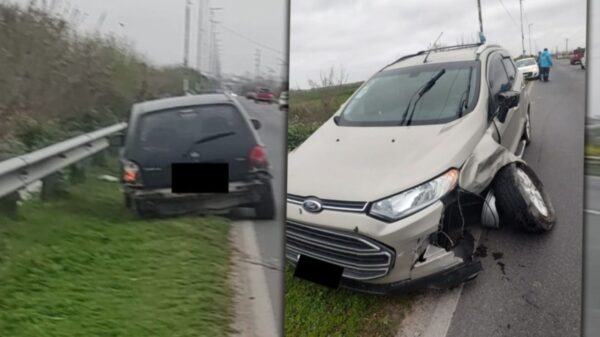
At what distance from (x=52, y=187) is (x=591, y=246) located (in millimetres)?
1972

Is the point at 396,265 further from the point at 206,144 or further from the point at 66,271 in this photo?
the point at 66,271

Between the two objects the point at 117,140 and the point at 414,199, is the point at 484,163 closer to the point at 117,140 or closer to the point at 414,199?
the point at 414,199

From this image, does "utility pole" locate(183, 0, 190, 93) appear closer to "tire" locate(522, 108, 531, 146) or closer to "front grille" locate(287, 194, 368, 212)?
"front grille" locate(287, 194, 368, 212)

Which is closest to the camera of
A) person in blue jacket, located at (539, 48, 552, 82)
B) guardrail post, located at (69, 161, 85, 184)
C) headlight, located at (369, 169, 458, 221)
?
headlight, located at (369, 169, 458, 221)

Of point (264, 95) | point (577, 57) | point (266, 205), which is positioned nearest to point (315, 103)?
point (264, 95)

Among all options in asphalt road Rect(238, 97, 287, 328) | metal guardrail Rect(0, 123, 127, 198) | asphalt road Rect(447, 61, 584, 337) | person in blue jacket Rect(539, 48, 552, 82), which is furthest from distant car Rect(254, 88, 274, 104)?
person in blue jacket Rect(539, 48, 552, 82)

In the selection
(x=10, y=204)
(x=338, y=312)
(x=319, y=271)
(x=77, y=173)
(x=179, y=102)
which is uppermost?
(x=179, y=102)

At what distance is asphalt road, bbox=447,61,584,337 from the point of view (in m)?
1.32

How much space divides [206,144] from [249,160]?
16 centimetres

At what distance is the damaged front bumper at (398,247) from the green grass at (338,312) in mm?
49

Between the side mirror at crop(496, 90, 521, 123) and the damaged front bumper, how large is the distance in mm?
327

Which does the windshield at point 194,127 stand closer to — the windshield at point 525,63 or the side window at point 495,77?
the side window at point 495,77

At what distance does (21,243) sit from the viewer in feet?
5.01

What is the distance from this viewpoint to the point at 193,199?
1461mm
